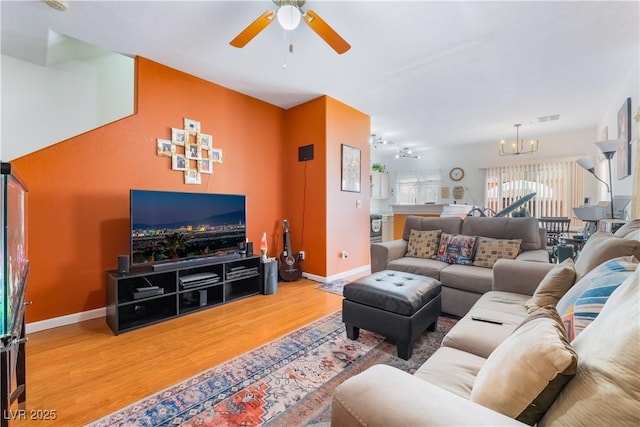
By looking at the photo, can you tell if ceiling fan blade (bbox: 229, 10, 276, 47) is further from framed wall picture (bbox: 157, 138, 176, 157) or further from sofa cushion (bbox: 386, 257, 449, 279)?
sofa cushion (bbox: 386, 257, 449, 279)

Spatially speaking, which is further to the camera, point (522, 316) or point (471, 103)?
point (471, 103)

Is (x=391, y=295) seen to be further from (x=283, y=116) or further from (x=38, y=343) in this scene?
(x=283, y=116)

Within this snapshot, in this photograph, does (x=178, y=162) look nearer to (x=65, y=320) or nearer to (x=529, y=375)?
(x=65, y=320)

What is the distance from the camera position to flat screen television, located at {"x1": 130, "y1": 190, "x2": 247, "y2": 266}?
8.35 ft

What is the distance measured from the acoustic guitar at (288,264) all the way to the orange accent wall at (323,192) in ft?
0.50

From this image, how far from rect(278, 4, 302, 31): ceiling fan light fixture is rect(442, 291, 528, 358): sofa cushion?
2.18m

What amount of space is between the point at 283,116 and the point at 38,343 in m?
3.63

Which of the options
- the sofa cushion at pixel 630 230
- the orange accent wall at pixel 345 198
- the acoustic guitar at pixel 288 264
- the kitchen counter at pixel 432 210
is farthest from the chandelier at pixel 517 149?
the acoustic guitar at pixel 288 264

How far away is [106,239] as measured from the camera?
2684 millimetres

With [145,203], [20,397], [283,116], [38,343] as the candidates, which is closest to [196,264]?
[145,203]

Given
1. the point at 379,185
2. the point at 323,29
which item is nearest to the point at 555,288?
the point at 323,29

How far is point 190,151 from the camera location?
3172mm

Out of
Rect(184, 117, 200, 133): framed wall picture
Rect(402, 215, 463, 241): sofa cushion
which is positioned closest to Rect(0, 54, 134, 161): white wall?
Rect(184, 117, 200, 133): framed wall picture

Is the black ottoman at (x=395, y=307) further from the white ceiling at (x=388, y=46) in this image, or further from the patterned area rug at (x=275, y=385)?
Answer: the white ceiling at (x=388, y=46)
